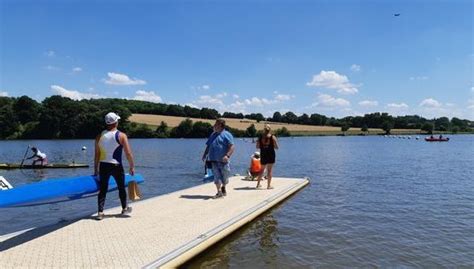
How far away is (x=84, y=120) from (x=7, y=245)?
106 m

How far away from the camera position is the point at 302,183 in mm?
17953

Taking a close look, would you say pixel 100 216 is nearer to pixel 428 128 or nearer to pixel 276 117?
pixel 276 117

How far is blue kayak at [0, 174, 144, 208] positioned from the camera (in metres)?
8.40

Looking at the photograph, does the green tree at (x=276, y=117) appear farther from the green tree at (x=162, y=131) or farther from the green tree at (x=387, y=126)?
the green tree at (x=162, y=131)

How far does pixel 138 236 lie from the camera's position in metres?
8.27

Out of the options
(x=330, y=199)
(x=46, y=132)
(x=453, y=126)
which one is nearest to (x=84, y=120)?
(x=46, y=132)

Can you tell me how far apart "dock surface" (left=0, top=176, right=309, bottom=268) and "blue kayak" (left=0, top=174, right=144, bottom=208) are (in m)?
0.58

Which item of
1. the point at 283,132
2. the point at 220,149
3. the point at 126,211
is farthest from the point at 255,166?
the point at 283,132

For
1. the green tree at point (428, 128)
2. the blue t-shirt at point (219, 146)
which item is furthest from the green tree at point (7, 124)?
the green tree at point (428, 128)

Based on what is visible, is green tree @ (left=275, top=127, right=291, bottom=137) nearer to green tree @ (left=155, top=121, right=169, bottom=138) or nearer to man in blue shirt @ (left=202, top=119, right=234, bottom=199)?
green tree @ (left=155, top=121, right=169, bottom=138)

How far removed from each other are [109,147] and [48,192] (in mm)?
1599

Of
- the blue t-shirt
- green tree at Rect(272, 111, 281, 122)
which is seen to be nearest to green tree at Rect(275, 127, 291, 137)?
green tree at Rect(272, 111, 281, 122)

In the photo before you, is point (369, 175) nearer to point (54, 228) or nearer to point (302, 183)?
point (302, 183)

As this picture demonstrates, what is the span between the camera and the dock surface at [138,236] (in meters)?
6.90
